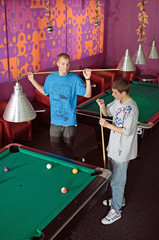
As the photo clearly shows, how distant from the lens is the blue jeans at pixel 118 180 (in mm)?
2986

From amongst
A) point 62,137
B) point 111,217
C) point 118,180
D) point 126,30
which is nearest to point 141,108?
point 62,137

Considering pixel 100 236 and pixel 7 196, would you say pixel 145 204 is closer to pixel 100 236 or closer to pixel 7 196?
pixel 100 236

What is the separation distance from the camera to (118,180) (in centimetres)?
304

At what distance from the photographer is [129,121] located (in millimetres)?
2719

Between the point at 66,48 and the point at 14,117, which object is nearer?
the point at 14,117

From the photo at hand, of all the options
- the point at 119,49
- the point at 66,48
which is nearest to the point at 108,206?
the point at 66,48

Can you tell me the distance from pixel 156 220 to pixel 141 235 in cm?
32

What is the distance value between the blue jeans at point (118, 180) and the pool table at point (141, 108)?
2.86 feet

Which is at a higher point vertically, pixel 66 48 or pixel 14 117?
pixel 66 48

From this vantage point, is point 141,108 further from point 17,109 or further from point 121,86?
point 17,109

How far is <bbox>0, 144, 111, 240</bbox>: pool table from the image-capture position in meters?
1.97

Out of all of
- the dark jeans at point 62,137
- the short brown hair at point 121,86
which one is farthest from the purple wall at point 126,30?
the short brown hair at point 121,86

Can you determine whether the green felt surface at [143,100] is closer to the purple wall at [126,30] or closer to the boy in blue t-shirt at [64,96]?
the boy in blue t-shirt at [64,96]

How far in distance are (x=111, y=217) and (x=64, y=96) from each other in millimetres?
1476
